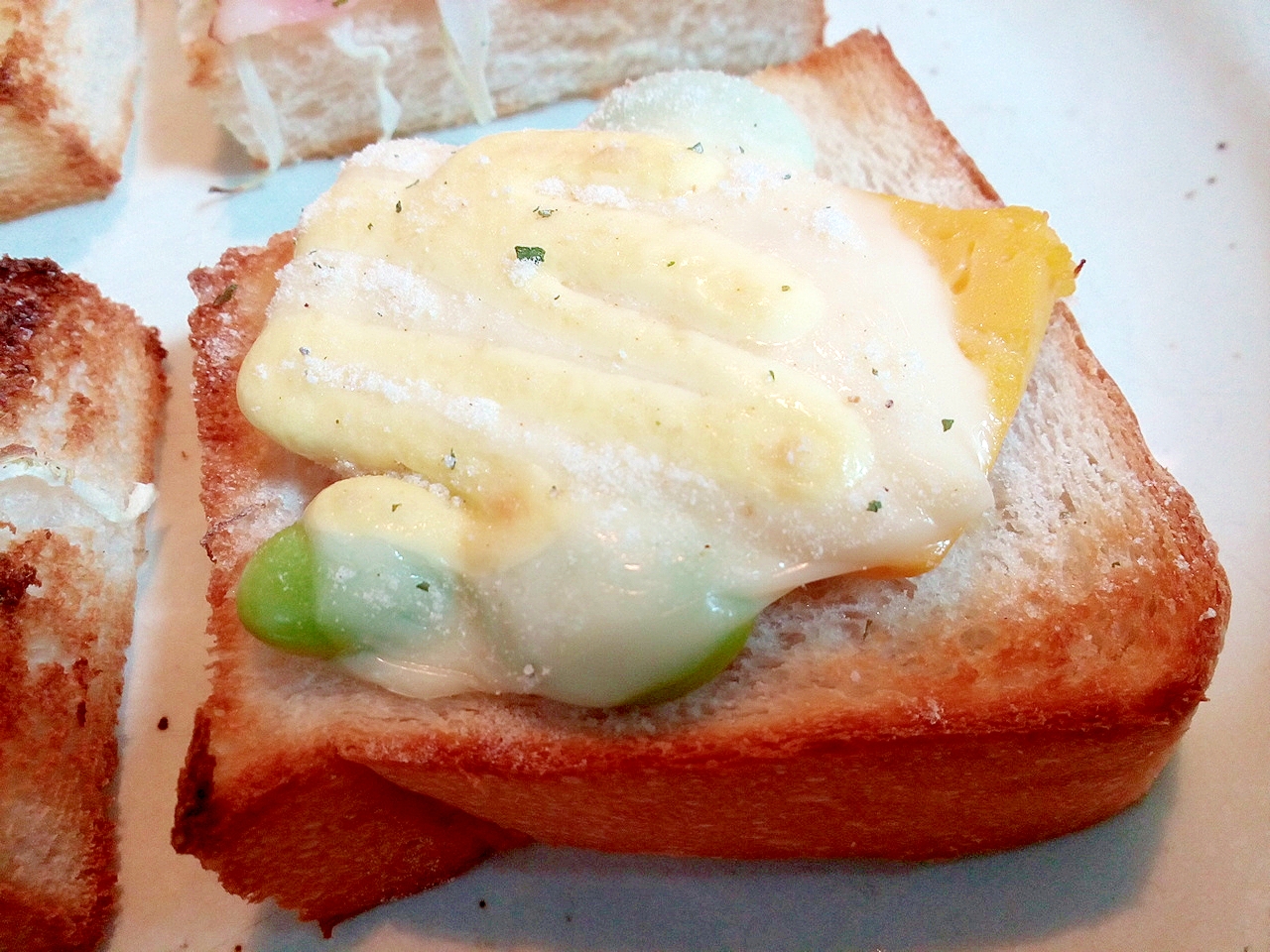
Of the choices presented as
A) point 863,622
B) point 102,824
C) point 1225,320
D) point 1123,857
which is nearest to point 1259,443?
point 1225,320

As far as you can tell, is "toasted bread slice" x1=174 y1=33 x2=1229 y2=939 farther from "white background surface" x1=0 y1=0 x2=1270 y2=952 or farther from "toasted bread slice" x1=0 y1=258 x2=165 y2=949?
"toasted bread slice" x1=0 y1=258 x2=165 y2=949

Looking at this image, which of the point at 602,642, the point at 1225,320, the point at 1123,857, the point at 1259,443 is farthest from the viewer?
the point at 1225,320

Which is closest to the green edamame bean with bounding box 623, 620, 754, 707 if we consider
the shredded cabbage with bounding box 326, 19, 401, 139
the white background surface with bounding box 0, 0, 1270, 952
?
the white background surface with bounding box 0, 0, 1270, 952

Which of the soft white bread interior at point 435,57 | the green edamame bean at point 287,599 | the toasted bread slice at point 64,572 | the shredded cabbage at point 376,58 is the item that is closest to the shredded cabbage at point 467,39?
the soft white bread interior at point 435,57

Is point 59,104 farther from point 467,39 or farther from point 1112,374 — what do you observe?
point 1112,374

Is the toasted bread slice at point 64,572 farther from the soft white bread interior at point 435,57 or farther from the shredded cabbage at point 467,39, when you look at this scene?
the shredded cabbage at point 467,39

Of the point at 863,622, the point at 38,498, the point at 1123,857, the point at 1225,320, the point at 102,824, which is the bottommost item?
the point at 102,824

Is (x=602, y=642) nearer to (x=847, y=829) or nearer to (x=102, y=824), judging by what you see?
(x=847, y=829)

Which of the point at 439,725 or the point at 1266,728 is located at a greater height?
the point at 1266,728
